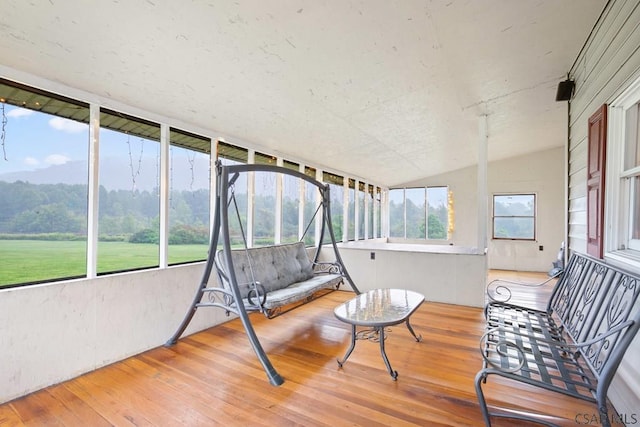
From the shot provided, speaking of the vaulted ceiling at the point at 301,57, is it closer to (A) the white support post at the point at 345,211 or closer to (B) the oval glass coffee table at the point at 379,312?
(B) the oval glass coffee table at the point at 379,312

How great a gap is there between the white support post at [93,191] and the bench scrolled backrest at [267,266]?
39.3 inches

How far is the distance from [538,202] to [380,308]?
6.83 meters

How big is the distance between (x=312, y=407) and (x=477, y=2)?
2.94 m

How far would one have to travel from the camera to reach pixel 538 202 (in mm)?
7320

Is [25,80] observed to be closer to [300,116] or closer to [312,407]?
[300,116]

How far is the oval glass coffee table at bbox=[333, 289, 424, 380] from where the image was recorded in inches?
90.4

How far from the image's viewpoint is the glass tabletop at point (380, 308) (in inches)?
91.1

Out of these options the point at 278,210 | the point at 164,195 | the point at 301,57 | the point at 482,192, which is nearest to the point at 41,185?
the point at 164,195

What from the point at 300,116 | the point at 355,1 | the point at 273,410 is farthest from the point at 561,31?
the point at 273,410

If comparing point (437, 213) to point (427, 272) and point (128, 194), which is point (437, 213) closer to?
point (427, 272)

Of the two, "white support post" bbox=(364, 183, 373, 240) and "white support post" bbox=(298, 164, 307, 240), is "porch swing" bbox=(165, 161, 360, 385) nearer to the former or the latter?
"white support post" bbox=(298, 164, 307, 240)

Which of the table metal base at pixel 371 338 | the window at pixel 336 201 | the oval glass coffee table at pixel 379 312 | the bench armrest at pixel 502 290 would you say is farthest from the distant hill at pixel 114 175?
the bench armrest at pixel 502 290

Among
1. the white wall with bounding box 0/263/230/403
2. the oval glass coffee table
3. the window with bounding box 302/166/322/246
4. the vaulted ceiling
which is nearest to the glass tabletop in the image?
the oval glass coffee table

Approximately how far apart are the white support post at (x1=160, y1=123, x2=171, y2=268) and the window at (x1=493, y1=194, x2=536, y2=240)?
306 inches
